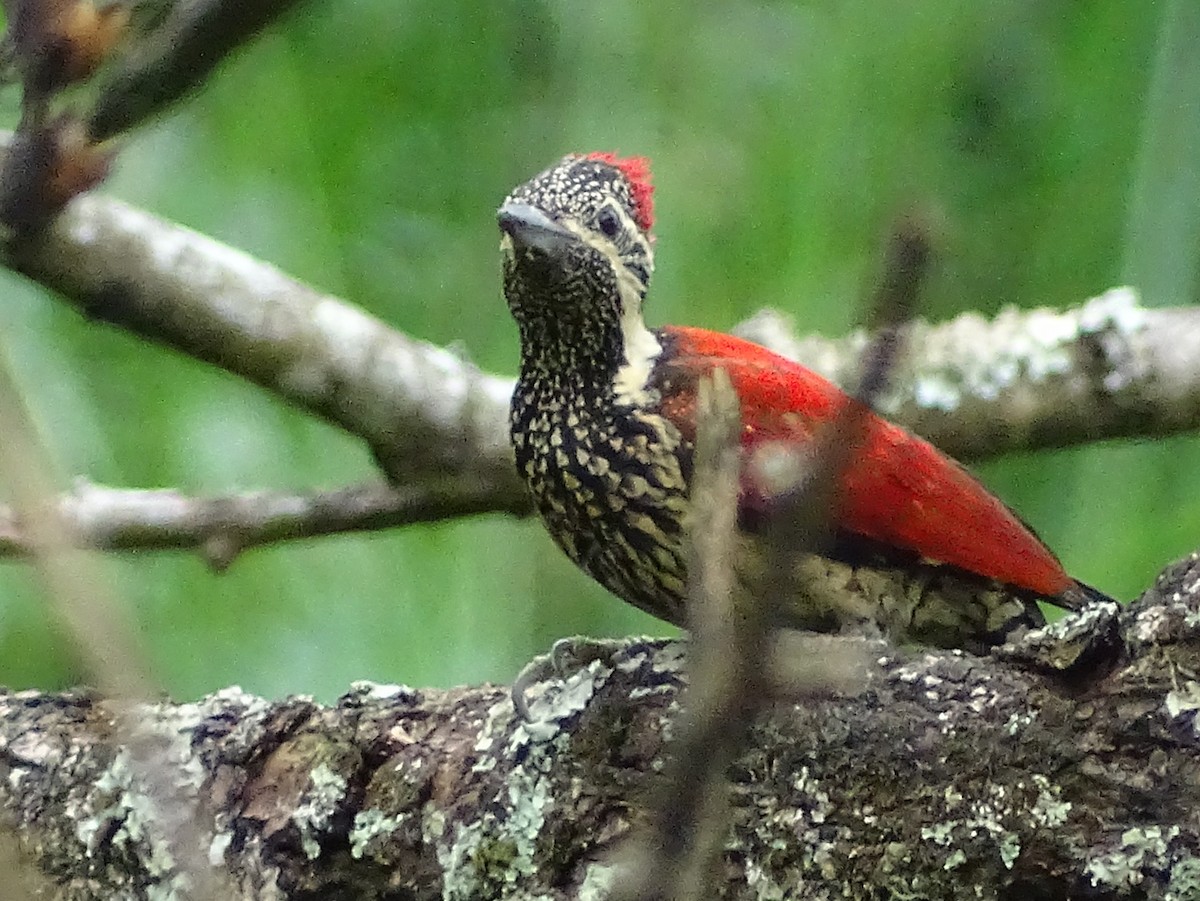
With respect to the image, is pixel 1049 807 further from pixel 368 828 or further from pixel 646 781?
pixel 368 828

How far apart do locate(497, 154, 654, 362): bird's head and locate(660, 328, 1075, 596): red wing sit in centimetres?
11

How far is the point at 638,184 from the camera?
6.08 ft

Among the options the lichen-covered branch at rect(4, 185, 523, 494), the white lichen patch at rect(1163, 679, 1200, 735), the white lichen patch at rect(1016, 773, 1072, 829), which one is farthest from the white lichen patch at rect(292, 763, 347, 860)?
the lichen-covered branch at rect(4, 185, 523, 494)

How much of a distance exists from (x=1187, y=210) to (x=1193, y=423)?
32 cm

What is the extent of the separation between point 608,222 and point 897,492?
1.54ft

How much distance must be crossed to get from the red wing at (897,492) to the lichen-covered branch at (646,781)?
295 mm

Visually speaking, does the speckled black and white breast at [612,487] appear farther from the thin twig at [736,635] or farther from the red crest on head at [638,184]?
the thin twig at [736,635]

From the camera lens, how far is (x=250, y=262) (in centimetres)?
213

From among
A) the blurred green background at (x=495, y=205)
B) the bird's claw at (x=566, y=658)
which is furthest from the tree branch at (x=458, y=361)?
the bird's claw at (x=566, y=658)

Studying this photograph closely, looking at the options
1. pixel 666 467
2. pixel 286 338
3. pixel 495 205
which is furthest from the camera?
pixel 495 205

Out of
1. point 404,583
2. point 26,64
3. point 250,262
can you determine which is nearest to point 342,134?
point 250,262

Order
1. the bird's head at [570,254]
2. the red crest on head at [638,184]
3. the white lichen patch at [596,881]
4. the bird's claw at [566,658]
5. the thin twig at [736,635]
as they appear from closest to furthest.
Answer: the thin twig at [736,635] < the white lichen patch at [596,881] < the bird's claw at [566,658] < the bird's head at [570,254] < the red crest on head at [638,184]

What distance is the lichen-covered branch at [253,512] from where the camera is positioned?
87.5 inches

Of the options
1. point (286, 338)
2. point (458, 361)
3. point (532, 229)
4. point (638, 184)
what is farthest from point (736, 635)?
point (458, 361)
